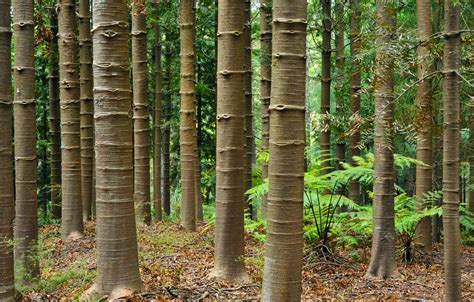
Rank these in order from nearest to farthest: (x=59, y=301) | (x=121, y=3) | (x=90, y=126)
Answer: (x=121, y=3) → (x=59, y=301) → (x=90, y=126)

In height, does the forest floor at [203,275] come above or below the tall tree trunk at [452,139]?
below

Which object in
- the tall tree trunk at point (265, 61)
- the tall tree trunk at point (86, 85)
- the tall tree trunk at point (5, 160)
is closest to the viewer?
the tall tree trunk at point (5, 160)

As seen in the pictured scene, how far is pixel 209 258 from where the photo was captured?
27.9 feet

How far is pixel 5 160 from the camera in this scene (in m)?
5.04

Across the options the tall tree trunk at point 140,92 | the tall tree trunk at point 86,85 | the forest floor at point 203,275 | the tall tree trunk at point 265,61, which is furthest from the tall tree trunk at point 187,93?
the tall tree trunk at point 86,85

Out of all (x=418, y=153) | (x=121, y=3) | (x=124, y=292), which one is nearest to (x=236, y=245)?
(x=124, y=292)

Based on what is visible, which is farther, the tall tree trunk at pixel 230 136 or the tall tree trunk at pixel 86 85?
the tall tree trunk at pixel 86 85

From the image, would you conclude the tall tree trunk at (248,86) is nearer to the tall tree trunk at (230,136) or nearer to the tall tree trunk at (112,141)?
the tall tree trunk at (230,136)

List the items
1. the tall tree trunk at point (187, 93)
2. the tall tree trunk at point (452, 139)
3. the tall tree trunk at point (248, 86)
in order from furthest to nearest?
1. the tall tree trunk at point (248, 86)
2. the tall tree trunk at point (187, 93)
3. the tall tree trunk at point (452, 139)

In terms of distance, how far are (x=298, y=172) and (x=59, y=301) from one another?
3.35 metres

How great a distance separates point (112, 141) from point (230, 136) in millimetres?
1770

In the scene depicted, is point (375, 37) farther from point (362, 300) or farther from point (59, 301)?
point (59, 301)

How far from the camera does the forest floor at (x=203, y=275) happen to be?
6.07m

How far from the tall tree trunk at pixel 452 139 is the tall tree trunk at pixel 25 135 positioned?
16.6ft
